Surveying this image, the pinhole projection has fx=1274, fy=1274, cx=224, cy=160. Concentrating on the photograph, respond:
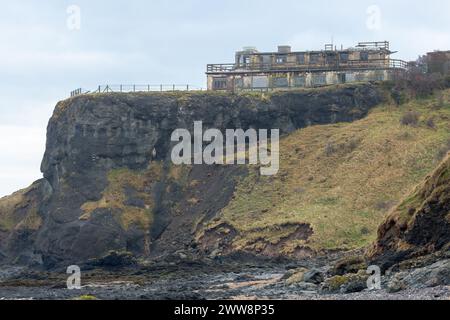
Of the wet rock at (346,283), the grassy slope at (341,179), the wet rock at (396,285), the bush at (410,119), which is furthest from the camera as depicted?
the bush at (410,119)

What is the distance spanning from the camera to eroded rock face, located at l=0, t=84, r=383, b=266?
113 metres

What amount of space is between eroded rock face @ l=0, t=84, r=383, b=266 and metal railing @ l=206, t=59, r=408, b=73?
5541mm

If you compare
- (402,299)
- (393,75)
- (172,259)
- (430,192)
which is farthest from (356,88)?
(402,299)

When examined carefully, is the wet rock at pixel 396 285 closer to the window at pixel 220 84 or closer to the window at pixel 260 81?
the window at pixel 260 81

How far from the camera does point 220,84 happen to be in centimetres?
13325

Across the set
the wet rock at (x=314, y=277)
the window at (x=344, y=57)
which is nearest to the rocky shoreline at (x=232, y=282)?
the wet rock at (x=314, y=277)

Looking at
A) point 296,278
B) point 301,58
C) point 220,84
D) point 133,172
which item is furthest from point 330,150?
point 296,278

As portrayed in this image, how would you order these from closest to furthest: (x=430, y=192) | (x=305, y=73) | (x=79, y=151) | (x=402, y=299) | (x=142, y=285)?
(x=402, y=299) < (x=430, y=192) < (x=142, y=285) < (x=79, y=151) < (x=305, y=73)

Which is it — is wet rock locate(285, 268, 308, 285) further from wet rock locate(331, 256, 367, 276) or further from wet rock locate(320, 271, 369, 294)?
wet rock locate(320, 271, 369, 294)

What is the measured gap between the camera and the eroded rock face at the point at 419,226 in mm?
69062

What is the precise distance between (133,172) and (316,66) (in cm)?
2333
